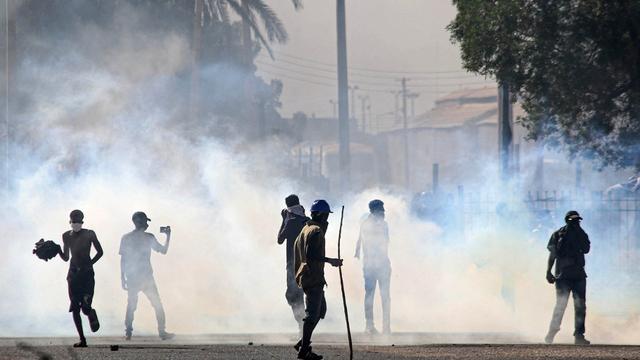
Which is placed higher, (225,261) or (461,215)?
(461,215)

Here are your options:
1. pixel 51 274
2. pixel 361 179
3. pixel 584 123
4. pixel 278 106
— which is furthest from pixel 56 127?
pixel 361 179

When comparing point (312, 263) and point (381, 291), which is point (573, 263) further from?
point (312, 263)

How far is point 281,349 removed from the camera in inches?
637

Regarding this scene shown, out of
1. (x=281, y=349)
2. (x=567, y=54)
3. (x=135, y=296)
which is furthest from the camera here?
(x=567, y=54)

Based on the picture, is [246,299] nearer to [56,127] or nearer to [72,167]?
[72,167]

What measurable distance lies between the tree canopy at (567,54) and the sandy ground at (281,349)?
6.41 meters

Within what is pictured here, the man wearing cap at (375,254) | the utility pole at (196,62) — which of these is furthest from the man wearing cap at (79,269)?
the utility pole at (196,62)

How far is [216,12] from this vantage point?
167 ft

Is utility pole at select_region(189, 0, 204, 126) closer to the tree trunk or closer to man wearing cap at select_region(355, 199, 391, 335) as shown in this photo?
the tree trunk

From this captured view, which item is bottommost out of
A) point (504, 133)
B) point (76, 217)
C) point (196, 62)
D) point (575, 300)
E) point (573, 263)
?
point (575, 300)

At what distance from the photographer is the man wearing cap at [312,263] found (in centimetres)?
1389

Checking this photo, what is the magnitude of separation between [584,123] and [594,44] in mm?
2041

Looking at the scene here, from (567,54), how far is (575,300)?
7.28m

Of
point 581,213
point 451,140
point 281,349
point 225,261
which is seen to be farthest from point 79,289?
point 451,140
